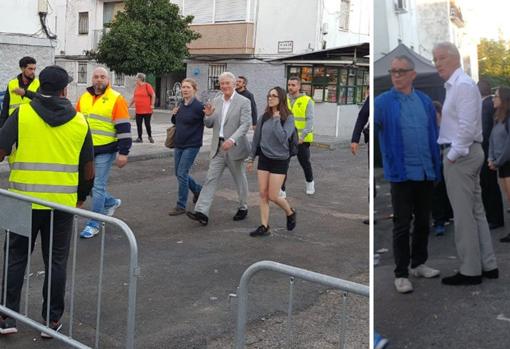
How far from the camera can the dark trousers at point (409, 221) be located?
3.61ft

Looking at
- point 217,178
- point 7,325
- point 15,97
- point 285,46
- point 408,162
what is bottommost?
point 7,325

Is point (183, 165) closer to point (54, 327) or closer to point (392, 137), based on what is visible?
point (54, 327)

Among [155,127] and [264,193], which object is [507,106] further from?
[155,127]

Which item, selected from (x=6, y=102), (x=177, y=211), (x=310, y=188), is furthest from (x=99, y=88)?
(x=310, y=188)

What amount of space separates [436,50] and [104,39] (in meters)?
25.0

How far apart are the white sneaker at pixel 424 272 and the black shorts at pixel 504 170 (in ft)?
0.62

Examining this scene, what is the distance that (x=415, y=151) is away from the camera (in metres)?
1.10

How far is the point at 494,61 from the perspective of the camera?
102 centimetres

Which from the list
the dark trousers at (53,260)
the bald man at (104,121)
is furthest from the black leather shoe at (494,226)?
the bald man at (104,121)

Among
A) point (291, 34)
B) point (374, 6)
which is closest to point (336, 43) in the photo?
point (291, 34)

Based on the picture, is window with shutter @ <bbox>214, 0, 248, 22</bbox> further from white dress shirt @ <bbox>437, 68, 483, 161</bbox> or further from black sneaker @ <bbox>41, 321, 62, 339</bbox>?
Answer: white dress shirt @ <bbox>437, 68, 483, 161</bbox>

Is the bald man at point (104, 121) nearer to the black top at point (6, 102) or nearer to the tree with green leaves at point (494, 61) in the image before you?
the black top at point (6, 102)

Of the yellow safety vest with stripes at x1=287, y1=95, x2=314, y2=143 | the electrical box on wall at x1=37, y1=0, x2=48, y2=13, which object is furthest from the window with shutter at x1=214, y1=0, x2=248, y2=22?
the yellow safety vest with stripes at x1=287, y1=95, x2=314, y2=143

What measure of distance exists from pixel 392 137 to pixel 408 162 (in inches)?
2.0
